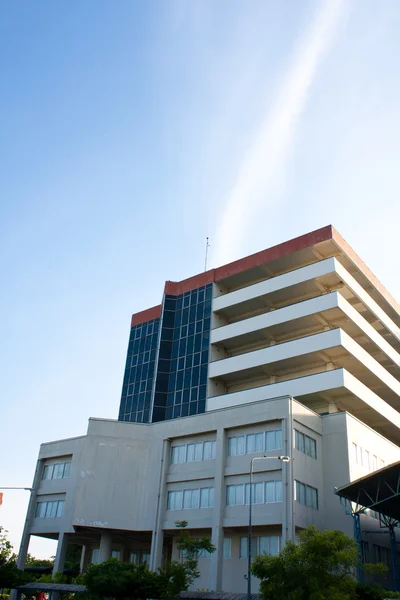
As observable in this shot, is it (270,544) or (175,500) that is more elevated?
(175,500)

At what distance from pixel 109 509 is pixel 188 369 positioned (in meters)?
20.5

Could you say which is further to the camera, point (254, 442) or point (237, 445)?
point (237, 445)

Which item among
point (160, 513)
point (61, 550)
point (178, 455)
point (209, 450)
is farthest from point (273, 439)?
point (61, 550)

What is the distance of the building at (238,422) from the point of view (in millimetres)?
50250

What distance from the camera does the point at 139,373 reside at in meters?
75.2

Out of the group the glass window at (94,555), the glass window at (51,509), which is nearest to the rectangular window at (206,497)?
the glass window at (51,509)

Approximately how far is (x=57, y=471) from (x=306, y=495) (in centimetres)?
2663

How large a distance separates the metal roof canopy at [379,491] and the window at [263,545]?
23.3ft

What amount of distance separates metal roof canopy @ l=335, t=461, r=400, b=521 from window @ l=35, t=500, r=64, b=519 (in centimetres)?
2823

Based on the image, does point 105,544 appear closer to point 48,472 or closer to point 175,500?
point 175,500

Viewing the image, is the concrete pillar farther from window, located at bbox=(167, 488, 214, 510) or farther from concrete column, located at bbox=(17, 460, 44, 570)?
window, located at bbox=(167, 488, 214, 510)

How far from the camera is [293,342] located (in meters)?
62.4

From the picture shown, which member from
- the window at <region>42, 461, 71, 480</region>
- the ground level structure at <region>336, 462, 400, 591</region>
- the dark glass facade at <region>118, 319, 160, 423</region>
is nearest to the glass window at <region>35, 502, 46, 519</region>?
the window at <region>42, 461, 71, 480</region>

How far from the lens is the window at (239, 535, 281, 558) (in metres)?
47.9
